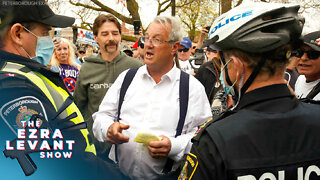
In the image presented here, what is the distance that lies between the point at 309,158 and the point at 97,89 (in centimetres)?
264

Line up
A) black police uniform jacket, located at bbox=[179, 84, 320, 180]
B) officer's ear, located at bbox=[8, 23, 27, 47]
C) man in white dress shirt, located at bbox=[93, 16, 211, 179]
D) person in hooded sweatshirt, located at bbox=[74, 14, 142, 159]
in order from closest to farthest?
black police uniform jacket, located at bbox=[179, 84, 320, 180], officer's ear, located at bbox=[8, 23, 27, 47], man in white dress shirt, located at bbox=[93, 16, 211, 179], person in hooded sweatshirt, located at bbox=[74, 14, 142, 159]

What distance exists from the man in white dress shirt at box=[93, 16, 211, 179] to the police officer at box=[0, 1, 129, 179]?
55 centimetres

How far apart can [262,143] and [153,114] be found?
4.24 feet

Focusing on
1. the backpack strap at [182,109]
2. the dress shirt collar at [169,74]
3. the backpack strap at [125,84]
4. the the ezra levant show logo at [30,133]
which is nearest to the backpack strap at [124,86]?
the backpack strap at [125,84]

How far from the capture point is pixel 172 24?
2807 mm

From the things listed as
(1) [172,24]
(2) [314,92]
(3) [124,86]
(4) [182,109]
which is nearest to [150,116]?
(4) [182,109]

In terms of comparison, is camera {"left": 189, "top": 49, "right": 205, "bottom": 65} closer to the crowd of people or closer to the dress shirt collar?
the crowd of people

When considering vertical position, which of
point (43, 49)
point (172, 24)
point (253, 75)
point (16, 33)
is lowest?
point (253, 75)

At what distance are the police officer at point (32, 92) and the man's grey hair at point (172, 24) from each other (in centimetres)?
94

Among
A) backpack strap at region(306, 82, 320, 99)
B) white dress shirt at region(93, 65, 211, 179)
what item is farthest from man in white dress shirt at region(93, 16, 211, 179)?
backpack strap at region(306, 82, 320, 99)

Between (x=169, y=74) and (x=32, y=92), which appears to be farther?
(x=169, y=74)

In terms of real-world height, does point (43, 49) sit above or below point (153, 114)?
above

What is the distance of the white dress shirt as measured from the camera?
2451 mm

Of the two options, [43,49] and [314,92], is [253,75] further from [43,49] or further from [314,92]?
[314,92]
